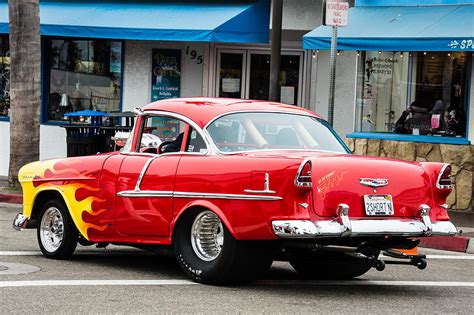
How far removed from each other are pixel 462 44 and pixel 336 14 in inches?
89.1

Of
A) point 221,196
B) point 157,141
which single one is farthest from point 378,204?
point 157,141

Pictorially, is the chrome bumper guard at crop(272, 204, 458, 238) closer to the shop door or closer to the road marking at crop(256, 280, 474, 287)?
the road marking at crop(256, 280, 474, 287)

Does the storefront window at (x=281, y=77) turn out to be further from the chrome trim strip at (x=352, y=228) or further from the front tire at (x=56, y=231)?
the chrome trim strip at (x=352, y=228)

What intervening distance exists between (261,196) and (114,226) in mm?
2087

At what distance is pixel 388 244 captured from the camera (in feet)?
30.1

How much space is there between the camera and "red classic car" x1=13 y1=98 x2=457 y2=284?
869 cm

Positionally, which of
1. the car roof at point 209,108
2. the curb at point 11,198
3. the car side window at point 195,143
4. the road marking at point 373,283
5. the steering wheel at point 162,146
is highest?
the car roof at point 209,108

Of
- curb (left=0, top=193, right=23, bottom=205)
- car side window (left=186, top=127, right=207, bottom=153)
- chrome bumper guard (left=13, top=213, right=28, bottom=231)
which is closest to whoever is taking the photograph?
car side window (left=186, top=127, right=207, bottom=153)

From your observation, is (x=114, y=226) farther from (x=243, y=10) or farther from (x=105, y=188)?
(x=243, y=10)

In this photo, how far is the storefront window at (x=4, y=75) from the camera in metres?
22.9

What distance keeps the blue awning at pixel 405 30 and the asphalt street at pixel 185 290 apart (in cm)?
563

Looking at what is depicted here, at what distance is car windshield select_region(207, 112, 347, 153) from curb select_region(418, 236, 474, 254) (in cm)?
420

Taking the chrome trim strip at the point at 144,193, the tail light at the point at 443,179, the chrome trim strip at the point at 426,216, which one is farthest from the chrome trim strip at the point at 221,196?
the tail light at the point at 443,179

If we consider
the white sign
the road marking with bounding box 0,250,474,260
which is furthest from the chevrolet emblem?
the white sign
